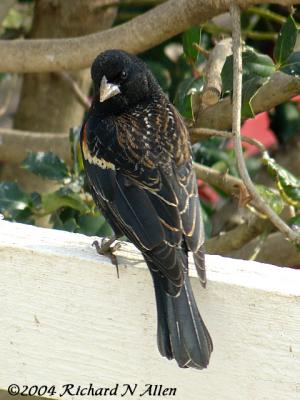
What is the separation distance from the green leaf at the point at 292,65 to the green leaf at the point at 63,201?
83cm

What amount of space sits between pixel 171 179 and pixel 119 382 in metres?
0.78

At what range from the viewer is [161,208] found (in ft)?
9.00

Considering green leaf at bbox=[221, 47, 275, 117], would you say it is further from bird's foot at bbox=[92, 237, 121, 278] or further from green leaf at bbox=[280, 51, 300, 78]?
bird's foot at bbox=[92, 237, 121, 278]

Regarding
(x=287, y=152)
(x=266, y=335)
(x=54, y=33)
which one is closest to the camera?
(x=266, y=335)

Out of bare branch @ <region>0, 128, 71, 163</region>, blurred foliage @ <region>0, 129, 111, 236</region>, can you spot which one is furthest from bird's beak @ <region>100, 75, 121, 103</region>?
bare branch @ <region>0, 128, 71, 163</region>

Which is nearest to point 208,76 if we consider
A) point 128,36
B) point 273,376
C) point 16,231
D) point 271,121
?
point 128,36

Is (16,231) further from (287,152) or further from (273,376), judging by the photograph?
(287,152)

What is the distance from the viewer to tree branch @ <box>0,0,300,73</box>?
3180 millimetres

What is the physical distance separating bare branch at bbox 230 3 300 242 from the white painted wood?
37 centimetres

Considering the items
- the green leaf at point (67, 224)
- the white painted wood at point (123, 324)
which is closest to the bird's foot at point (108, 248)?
the white painted wood at point (123, 324)

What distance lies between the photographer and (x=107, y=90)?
3.32 meters

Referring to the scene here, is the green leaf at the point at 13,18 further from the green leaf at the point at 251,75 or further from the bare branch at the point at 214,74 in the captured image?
the green leaf at the point at 251,75

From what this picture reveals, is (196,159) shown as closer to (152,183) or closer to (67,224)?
(67,224)

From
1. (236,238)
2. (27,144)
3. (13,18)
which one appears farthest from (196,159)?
(13,18)
